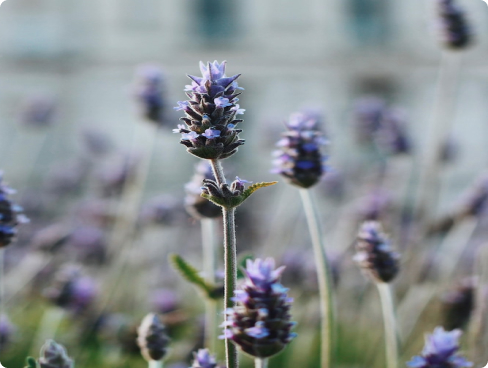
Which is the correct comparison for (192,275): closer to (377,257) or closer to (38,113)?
(377,257)

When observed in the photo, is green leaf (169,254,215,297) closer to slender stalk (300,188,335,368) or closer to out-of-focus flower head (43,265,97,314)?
slender stalk (300,188,335,368)

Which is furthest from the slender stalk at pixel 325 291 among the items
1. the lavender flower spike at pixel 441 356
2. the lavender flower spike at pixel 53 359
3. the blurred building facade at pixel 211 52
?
the blurred building facade at pixel 211 52

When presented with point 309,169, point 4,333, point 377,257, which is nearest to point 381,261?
point 377,257

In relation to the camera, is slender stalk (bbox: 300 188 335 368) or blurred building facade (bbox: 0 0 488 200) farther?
blurred building facade (bbox: 0 0 488 200)

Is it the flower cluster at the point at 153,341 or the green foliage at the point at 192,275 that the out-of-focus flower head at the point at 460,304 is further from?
the flower cluster at the point at 153,341

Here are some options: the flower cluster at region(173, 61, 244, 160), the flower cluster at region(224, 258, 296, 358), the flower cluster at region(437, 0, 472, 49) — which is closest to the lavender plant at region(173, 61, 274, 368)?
the flower cluster at region(173, 61, 244, 160)
